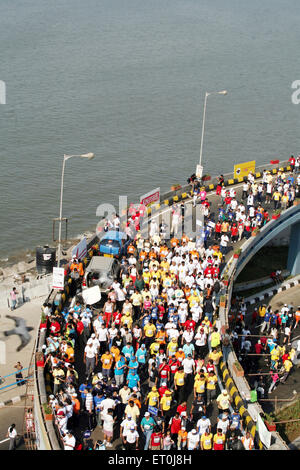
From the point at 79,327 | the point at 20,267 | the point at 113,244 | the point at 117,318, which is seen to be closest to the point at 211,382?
the point at 117,318

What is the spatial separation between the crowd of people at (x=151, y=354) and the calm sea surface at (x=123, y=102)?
947 inches

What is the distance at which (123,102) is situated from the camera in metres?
71.6

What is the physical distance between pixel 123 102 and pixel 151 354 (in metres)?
54.9

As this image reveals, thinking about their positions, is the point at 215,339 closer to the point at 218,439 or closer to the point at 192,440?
the point at 218,439

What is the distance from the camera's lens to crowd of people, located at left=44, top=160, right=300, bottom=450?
55.7 ft

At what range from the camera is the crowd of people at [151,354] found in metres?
17.0

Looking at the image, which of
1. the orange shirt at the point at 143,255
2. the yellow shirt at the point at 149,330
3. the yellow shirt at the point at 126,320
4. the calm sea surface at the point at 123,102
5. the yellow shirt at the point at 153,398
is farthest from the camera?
the calm sea surface at the point at 123,102

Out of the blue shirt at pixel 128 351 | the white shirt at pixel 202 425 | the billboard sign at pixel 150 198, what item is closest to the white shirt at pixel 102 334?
the blue shirt at pixel 128 351

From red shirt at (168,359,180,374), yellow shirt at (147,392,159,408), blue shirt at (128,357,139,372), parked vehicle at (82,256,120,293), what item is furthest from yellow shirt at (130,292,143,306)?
yellow shirt at (147,392,159,408)

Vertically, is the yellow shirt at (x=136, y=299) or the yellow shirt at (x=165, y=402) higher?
the yellow shirt at (x=136, y=299)

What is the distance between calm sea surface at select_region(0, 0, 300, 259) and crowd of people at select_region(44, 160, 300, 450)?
2405cm

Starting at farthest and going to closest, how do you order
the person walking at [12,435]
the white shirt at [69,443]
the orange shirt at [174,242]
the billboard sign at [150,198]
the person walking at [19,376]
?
the billboard sign at [150,198] < the person walking at [19,376] < the orange shirt at [174,242] < the person walking at [12,435] < the white shirt at [69,443]

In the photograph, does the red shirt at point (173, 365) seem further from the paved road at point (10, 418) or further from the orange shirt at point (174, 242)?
the orange shirt at point (174, 242)

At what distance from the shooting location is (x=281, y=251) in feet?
168
